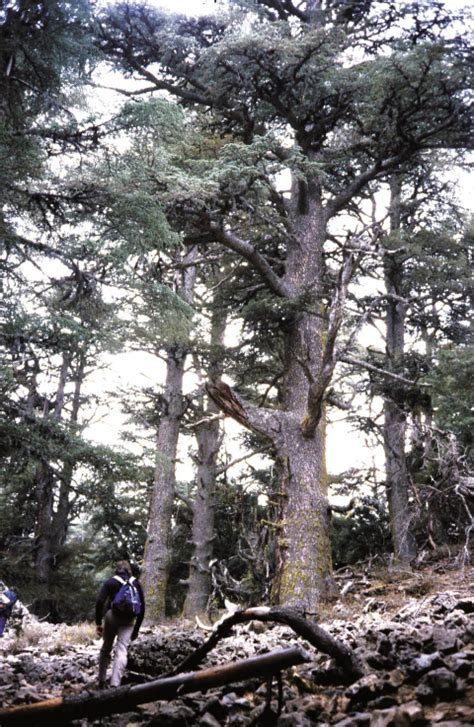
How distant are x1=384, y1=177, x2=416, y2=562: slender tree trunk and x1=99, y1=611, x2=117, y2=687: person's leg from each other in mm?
7421

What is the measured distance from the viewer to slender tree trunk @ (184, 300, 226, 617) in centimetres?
1450

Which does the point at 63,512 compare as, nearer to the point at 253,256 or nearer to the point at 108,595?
the point at 253,256

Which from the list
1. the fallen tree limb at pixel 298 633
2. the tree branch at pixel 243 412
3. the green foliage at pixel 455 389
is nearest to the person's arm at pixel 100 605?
the fallen tree limb at pixel 298 633

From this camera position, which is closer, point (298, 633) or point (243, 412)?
point (298, 633)

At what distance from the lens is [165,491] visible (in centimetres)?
1429

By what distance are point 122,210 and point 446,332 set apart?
1104cm

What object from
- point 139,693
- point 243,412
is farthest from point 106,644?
point 243,412

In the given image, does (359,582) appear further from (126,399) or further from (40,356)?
(126,399)

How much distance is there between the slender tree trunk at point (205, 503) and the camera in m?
14.5

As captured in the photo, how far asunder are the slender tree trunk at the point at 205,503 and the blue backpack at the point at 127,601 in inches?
315

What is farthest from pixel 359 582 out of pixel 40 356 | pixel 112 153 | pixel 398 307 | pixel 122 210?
pixel 398 307

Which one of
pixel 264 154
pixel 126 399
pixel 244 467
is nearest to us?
pixel 264 154

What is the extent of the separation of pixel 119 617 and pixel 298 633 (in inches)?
124

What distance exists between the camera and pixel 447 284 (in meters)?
15.8
